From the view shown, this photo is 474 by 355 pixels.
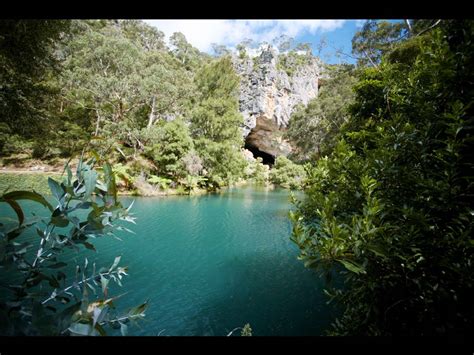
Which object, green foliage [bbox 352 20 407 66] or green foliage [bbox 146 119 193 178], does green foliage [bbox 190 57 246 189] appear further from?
green foliage [bbox 352 20 407 66]

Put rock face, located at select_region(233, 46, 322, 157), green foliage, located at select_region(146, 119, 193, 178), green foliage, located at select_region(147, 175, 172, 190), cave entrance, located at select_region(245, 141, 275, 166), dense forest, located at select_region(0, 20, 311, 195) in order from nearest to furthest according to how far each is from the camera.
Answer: dense forest, located at select_region(0, 20, 311, 195)
green foliage, located at select_region(147, 175, 172, 190)
green foliage, located at select_region(146, 119, 193, 178)
rock face, located at select_region(233, 46, 322, 157)
cave entrance, located at select_region(245, 141, 275, 166)

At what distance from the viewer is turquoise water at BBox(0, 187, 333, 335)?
150 inches

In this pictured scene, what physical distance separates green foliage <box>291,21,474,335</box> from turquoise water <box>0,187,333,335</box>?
2172 mm

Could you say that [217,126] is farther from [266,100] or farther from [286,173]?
[266,100]

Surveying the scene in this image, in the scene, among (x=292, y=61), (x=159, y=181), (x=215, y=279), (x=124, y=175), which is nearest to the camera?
(x=124, y=175)

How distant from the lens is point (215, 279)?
17.2ft

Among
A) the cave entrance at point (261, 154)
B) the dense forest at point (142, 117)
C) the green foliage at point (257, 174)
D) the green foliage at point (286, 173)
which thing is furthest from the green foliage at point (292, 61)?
the dense forest at point (142, 117)

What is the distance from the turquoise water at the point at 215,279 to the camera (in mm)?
3812

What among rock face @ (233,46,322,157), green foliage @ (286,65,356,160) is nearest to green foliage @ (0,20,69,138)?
green foliage @ (286,65,356,160)

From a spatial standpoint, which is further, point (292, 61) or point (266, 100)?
point (292, 61)

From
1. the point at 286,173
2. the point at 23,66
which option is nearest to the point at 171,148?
the point at 23,66

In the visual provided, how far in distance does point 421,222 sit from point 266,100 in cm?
3242

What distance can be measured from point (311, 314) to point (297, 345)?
12.9 ft

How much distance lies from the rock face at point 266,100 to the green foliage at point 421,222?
98.3 feet
